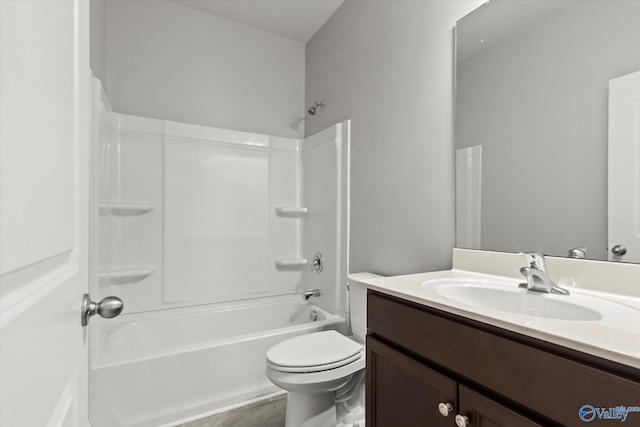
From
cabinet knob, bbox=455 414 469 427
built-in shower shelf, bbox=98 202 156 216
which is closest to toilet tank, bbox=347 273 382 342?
cabinet knob, bbox=455 414 469 427

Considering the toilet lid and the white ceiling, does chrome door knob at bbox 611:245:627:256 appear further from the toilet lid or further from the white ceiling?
the white ceiling

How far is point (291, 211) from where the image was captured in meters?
2.60

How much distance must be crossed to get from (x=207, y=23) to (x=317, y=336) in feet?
7.97

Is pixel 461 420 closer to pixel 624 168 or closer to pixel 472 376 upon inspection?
pixel 472 376

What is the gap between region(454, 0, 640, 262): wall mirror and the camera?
99 centimetres

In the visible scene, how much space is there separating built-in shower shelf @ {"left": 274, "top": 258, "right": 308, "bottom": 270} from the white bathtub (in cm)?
49

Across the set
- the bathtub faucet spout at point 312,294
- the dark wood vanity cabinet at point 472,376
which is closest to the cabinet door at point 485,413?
the dark wood vanity cabinet at point 472,376

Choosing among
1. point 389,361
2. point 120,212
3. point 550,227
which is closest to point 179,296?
point 120,212

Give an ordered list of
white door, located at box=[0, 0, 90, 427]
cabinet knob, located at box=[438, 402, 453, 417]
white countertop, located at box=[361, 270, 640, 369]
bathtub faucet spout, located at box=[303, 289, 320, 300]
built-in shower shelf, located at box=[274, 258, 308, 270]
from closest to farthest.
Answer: white door, located at box=[0, 0, 90, 427] → white countertop, located at box=[361, 270, 640, 369] → cabinet knob, located at box=[438, 402, 453, 417] → bathtub faucet spout, located at box=[303, 289, 320, 300] → built-in shower shelf, located at box=[274, 258, 308, 270]

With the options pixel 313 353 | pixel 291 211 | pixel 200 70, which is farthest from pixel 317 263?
pixel 200 70

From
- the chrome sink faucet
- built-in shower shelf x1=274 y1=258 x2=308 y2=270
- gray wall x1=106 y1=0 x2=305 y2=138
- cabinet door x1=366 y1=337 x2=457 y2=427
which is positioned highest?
gray wall x1=106 y1=0 x2=305 y2=138

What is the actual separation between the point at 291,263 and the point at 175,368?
1178mm

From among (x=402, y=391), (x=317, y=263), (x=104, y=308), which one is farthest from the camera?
(x=317, y=263)

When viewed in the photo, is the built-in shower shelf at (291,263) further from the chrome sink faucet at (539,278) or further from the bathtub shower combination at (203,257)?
the chrome sink faucet at (539,278)
